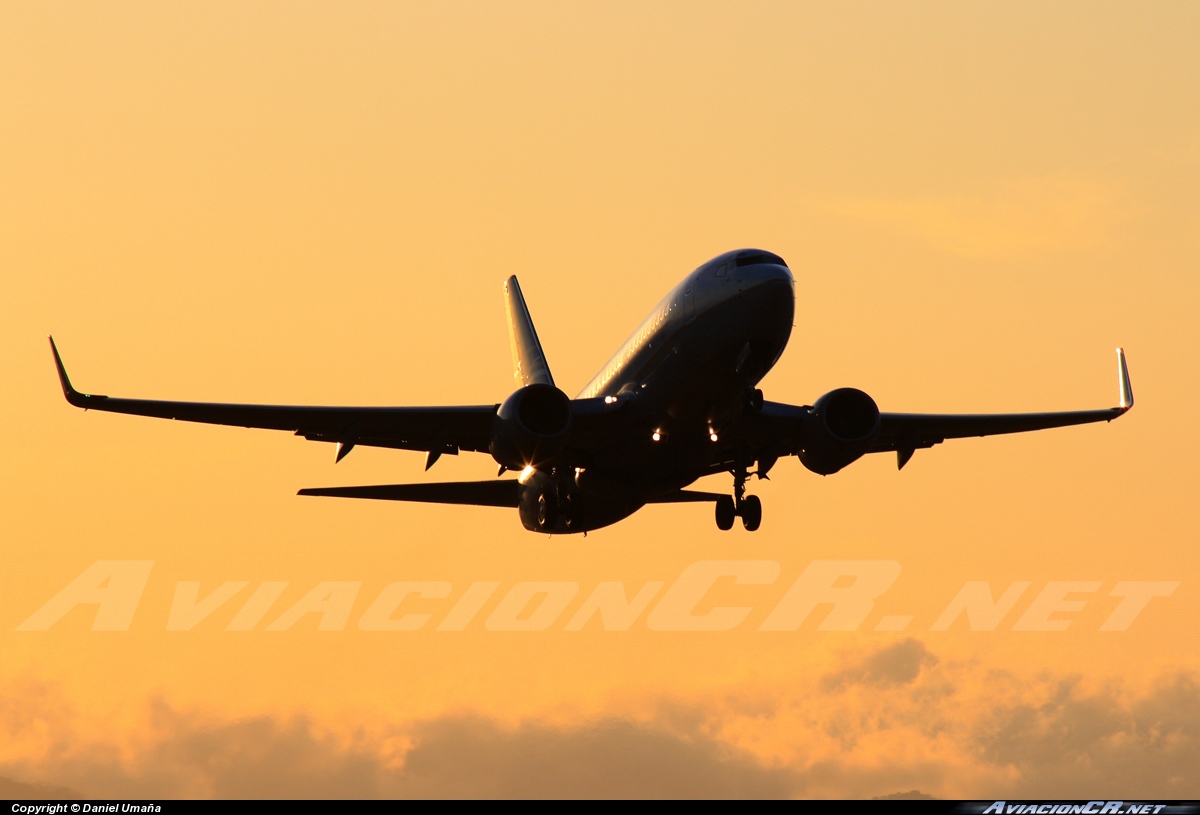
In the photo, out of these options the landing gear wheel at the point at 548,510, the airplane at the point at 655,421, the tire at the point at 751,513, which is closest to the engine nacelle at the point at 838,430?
the airplane at the point at 655,421

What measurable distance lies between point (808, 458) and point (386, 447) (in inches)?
424

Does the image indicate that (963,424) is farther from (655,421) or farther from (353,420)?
(353,420)

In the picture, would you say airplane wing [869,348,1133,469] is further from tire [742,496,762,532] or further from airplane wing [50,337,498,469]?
airplane wing [50,337,498,469]

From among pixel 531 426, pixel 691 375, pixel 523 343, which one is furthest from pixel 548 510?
pixel 523 343

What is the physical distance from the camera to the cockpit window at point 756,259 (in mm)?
36875

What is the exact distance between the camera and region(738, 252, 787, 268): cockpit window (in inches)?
1452

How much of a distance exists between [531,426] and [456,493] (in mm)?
9193

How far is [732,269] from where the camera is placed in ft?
121

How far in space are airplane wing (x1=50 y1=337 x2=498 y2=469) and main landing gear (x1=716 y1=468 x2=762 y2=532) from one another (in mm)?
6156

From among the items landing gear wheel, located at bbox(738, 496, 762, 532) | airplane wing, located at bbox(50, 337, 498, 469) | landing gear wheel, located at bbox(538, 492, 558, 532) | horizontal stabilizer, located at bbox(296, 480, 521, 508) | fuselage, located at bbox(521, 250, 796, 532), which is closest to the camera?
fuselage, located at bbox(521, 250, 796, 532)

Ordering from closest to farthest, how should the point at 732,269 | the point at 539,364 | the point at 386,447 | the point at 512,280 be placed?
1. the point at 732,269
2. the point at 386,447
3. the point at 539,364
4. the point at 512,280

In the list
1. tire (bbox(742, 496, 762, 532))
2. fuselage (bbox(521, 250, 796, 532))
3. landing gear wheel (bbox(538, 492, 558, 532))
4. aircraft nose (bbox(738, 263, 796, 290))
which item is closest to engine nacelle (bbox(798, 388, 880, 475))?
fuselage (bbox(521, 250, 796, 532))
